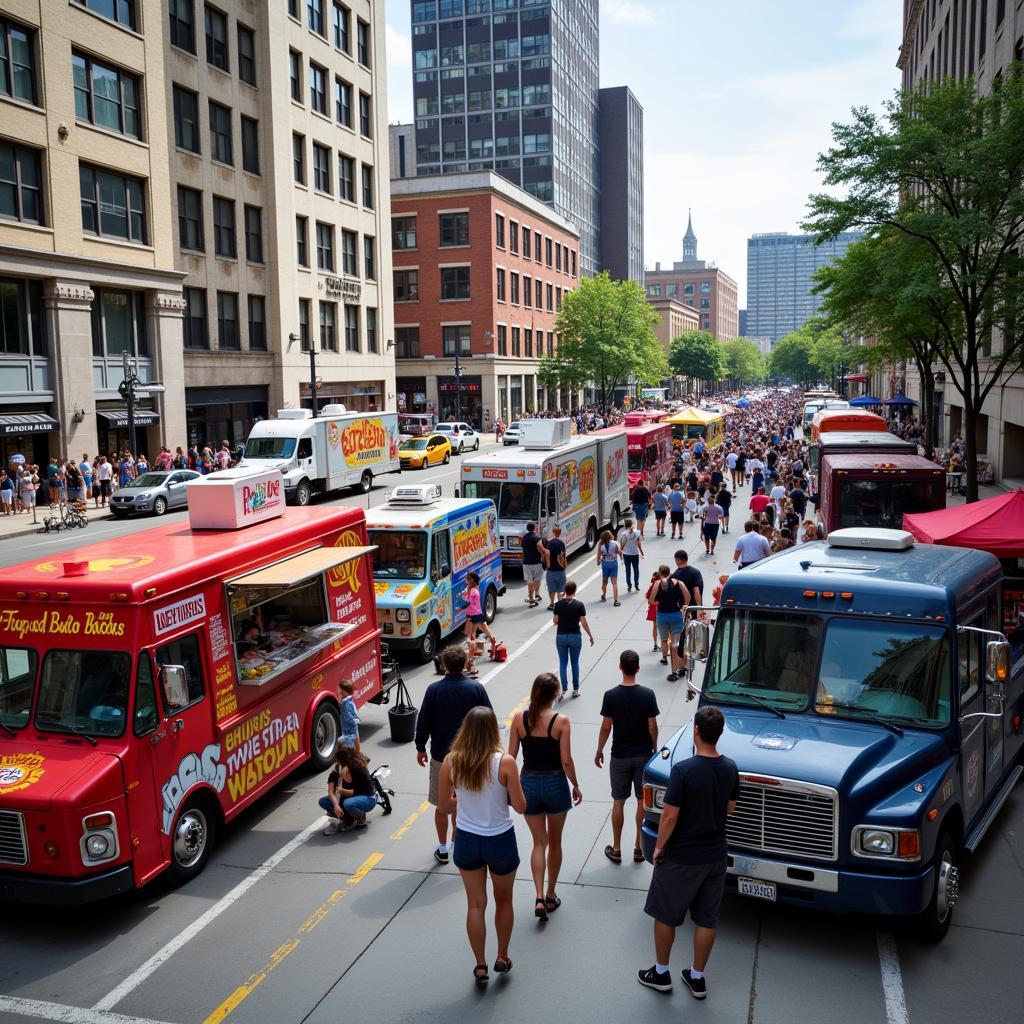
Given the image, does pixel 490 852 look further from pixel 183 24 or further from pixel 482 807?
pixel 183 24

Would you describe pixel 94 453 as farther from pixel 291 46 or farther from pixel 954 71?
pixel 954 71

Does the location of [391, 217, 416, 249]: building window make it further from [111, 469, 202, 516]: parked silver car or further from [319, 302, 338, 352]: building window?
[111, 469, 202, 516]: parked silver car

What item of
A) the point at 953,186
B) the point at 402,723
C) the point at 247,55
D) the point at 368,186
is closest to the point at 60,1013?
the point at 402,723

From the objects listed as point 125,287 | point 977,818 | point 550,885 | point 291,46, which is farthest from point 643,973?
point 291,46

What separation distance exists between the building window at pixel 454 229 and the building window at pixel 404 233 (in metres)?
2.31

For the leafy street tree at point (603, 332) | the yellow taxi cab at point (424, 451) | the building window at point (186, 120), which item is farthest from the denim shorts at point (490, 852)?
the leafy street tree at point (603, 332)

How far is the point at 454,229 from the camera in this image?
71375mm

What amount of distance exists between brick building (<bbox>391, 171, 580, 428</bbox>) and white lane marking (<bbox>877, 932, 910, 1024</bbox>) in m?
62.2

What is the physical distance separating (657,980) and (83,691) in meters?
4.79

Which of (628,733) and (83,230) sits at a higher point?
(83,230)

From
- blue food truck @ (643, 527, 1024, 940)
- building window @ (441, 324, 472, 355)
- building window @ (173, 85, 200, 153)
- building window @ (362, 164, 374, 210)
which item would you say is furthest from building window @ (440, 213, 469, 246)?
blue food truck @ (643, 527, 1024, 940)

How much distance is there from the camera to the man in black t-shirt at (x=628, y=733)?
8.25 m

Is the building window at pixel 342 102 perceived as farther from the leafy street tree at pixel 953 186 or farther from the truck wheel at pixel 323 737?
the truck wheel at pixel 323 737

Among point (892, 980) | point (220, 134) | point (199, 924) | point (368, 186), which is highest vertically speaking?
point (368, 186)
